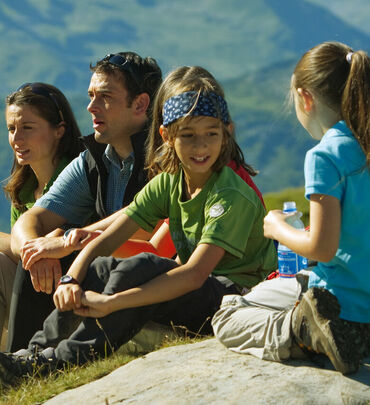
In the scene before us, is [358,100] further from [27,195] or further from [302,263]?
[27,195]

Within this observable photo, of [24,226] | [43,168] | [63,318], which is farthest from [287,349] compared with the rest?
[43,168]

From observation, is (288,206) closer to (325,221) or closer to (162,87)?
(325,221)

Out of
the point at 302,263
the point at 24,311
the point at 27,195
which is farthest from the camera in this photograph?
the point at 27,195

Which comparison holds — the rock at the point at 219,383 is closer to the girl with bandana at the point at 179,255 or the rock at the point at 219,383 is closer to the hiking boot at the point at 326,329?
the hiking boot at the point at 326,329

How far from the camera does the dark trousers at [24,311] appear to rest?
4914 mm

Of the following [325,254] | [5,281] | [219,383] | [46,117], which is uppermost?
[46,117]

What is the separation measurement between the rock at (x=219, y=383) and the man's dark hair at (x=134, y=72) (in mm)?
2578

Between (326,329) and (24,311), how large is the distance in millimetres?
→ 2448

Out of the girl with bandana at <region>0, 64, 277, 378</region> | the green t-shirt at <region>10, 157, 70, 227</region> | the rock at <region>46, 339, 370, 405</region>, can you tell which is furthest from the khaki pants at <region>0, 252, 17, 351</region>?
the rock at <region>46, 339, 370, 405</region>

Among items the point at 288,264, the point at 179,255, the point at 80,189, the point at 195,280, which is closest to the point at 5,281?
the point at 80,189

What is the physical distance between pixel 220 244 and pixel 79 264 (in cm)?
87

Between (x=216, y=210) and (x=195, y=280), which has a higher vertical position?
(x=216, y=210)

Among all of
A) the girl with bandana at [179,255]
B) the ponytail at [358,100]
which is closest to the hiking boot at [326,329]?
the ponytail at [358,100]

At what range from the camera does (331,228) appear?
327 cm
